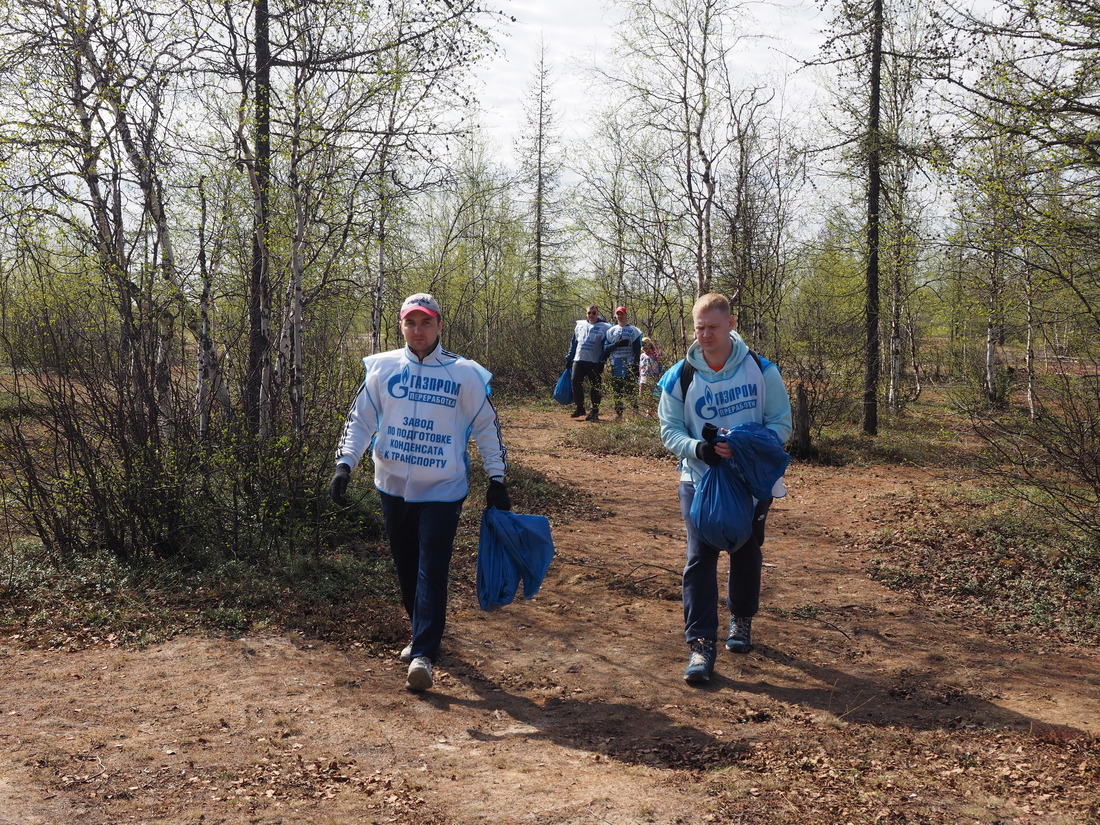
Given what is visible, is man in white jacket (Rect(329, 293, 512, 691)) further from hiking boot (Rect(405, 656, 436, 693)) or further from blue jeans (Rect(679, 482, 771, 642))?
blue jeans (Rect(679, 482, 771, 642))

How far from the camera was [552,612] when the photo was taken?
6.00 m

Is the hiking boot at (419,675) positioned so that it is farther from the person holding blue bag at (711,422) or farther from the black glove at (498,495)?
the person holding blue bag at (711,422)

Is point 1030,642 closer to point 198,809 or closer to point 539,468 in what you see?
point 198,809

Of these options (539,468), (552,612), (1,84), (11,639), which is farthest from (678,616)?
(1,84)

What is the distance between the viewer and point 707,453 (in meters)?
4.50

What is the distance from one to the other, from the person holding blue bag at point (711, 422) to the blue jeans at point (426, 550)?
1283 mm

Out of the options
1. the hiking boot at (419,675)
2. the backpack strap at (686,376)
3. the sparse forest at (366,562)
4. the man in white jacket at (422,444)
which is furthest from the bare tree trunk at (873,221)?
the hiking boot at (419,675)

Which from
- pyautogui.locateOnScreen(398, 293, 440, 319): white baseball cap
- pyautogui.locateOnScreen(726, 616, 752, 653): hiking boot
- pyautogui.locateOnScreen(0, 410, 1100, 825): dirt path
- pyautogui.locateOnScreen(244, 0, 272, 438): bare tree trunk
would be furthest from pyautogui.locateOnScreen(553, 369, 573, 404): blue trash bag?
pyautogui.locateOnScreen(398, 293, 440, 319): white baseball cap

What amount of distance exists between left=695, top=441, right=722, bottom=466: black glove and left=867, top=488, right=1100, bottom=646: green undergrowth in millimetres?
2609

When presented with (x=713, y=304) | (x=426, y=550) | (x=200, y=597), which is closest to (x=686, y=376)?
(x=713, y=304)

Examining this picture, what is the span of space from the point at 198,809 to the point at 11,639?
2.68 meters

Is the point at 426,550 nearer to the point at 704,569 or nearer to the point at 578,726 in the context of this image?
the point at 578,726

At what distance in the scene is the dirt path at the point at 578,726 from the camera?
3.25 meters

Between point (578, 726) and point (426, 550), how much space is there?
1.18m
